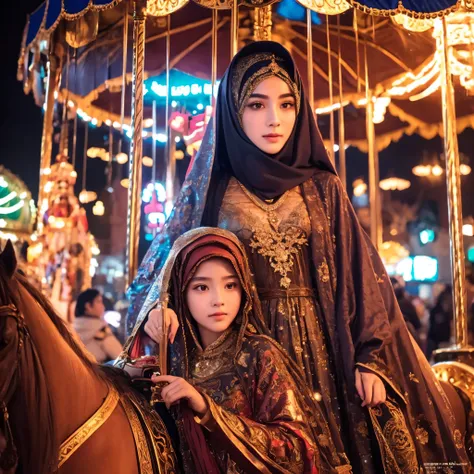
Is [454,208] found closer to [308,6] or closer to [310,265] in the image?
[308,6]

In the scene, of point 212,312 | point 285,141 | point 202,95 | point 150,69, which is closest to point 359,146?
point 202,95

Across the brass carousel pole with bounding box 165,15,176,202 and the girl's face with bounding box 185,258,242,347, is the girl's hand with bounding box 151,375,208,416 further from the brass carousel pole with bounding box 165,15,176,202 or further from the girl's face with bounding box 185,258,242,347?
the brass carousel pole with bounding box 165,15,176,202

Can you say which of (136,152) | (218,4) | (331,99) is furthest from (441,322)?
(218,4)

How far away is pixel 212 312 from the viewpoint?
2213mm

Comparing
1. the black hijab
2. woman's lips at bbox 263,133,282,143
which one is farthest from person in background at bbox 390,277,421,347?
woman's lips at bbox 263,133,282,143

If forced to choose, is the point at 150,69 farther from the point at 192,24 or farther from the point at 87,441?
the point at 87,441

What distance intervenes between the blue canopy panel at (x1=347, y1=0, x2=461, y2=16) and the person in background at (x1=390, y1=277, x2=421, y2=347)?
2254 millimetres

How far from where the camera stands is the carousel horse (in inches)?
59.4

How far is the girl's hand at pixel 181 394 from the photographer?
185 cm

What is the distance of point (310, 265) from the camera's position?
2.70 meters

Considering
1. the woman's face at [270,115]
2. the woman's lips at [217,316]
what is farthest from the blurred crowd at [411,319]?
the woman's lips at [217,316]

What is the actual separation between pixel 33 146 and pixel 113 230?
254 centimetres

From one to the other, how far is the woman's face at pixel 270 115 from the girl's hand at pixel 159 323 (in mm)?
877

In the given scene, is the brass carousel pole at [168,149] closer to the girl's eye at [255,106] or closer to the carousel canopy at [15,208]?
the girl's eye at [255,106]
